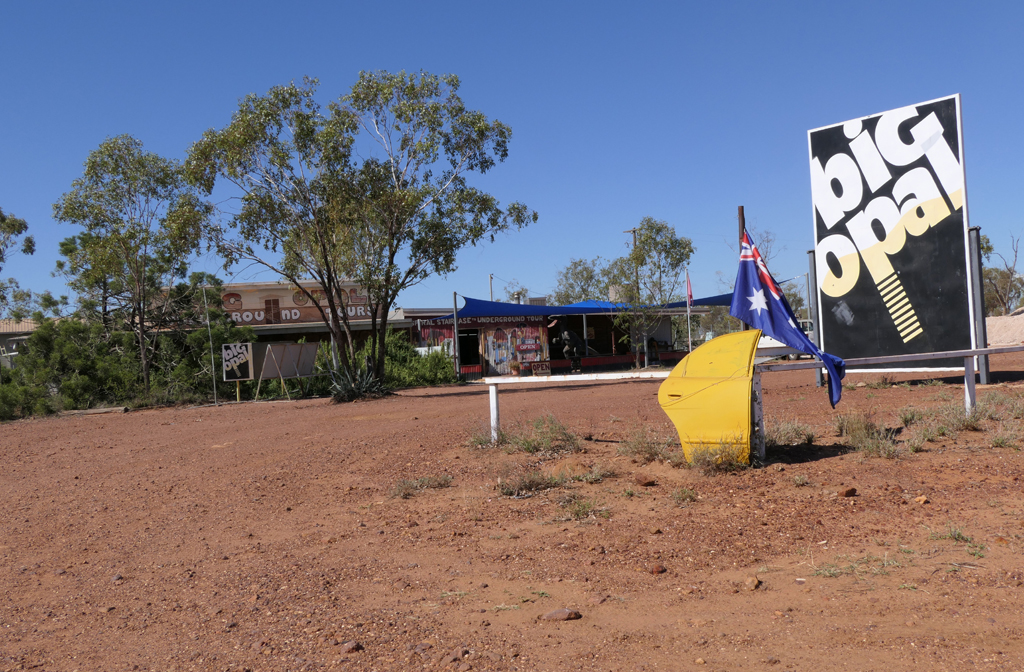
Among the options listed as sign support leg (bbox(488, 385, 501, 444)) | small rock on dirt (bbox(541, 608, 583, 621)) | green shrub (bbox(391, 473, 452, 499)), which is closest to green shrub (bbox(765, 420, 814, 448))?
sign support leg (bbox(488, 385, 501, 444))

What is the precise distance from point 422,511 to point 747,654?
12.5 feet

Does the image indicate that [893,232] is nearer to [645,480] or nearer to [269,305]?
[645,480]

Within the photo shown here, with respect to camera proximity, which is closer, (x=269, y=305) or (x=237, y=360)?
(x=237, y=360)

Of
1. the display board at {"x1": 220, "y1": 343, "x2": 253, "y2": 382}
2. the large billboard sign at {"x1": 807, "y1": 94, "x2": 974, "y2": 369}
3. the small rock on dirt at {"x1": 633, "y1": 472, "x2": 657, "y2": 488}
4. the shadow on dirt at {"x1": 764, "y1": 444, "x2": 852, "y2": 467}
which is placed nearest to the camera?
the small rock on dirt at {"x1": 633, "y1": 472, "x2": 657, "y2": 488}

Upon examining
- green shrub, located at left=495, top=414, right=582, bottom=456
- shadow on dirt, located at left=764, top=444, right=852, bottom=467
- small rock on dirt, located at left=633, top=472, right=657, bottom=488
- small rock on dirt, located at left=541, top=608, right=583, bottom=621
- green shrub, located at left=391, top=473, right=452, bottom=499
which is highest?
green shrub, located at left=495, top=414, right=582, bottom=456

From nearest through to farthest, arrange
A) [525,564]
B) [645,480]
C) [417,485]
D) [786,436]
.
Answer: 1. [525,564]
2. [645,480]
3. [417,485]
4. [786,436]

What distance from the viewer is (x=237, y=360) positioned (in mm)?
24047

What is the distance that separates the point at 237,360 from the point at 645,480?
19417 millimetres

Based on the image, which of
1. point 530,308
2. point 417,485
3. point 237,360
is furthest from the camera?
point 530,308

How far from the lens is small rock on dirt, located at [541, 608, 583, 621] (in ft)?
14.0

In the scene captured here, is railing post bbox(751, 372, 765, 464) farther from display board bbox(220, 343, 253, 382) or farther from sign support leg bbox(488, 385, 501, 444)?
display board bbox(220, 343, 253, 382)

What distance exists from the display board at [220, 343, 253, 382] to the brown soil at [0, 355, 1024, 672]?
14458 mm

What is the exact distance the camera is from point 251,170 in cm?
2145

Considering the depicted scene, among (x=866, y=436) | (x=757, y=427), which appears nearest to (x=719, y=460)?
(x=757, y=427)
